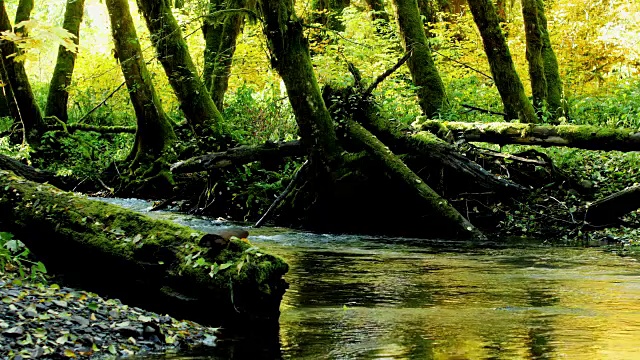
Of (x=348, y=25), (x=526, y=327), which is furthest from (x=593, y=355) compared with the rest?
(x=348, y=25)

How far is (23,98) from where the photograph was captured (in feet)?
72.4

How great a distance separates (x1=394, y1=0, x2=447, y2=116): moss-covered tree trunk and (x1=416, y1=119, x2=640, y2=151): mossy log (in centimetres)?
399

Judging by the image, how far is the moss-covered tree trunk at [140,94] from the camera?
17.6m

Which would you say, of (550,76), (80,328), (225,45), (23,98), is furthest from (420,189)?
(23,98)

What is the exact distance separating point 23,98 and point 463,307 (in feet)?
61.5

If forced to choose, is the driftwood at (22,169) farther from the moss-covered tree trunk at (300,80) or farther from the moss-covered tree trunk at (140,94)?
the moss-covered tree trunk at (300,80)

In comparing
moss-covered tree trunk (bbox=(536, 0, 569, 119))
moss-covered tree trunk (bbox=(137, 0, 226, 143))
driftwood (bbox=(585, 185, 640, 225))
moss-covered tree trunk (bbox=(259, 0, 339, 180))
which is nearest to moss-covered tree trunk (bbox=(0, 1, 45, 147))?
moss-covered tree trunk (bbox=(137, 0, 226, 143))

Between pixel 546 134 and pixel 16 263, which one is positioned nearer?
pixel 16 263

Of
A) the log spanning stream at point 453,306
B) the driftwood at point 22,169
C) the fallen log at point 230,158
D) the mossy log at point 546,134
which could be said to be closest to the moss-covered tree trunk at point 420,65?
the mossy log at point 546,134

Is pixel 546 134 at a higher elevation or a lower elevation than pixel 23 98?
lower

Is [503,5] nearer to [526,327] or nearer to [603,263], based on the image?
[603,263]

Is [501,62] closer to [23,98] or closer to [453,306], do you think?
[453,306]

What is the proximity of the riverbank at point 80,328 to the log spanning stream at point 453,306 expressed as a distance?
35 cm

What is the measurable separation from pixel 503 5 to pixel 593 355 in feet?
86.4
